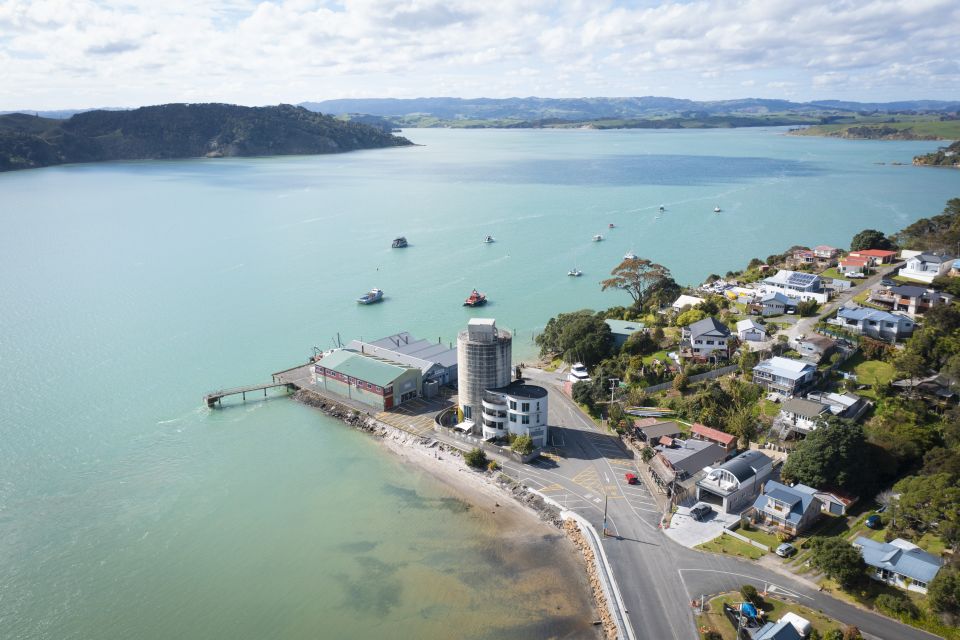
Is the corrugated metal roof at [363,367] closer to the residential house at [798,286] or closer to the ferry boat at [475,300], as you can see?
the ferry boat at [475,300]

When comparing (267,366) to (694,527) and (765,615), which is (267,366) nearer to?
(694,527)

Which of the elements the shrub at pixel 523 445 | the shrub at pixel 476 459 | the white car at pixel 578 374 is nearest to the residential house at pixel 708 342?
the white car at pixel 578 374

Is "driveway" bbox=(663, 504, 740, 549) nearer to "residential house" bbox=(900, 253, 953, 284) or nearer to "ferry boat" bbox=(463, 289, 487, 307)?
"ferry boat" bbox=(463, 289, 487, 307)

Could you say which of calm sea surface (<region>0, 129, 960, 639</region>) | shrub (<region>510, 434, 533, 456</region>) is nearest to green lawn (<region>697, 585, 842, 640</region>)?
calm sea surface (<region>0, 129, 960, 639</region>)

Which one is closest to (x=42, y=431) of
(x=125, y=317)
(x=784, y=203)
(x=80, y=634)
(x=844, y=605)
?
(x=80, y=634)

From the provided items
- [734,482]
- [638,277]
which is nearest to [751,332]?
[638,277]

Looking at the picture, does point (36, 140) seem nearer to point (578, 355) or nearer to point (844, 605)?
point (578, 355)
